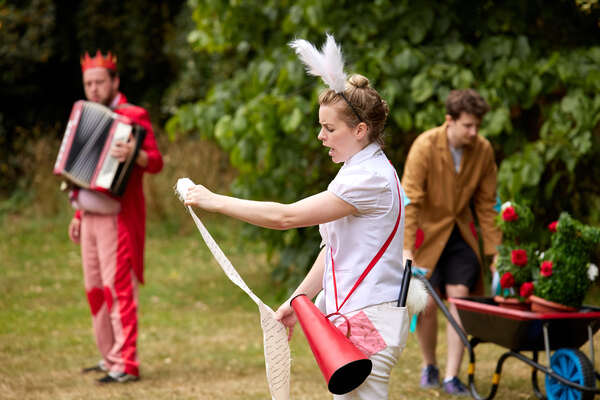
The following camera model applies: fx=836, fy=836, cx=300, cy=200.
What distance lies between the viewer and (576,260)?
4559mm

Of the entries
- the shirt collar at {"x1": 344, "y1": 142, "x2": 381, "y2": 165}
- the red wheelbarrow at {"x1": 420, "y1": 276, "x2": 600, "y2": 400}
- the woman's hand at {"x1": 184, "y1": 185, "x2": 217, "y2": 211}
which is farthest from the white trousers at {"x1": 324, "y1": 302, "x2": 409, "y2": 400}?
the red wheelbarrow at {"x1": 420, "y1": 276, "x2": 600, "y2": 400}

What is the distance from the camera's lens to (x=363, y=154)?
292 centimetres

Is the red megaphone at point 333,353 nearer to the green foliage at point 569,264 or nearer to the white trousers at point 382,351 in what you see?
the white trousers at point 382,351

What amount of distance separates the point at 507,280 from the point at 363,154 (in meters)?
2.19

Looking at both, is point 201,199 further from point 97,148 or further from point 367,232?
Result: point 97,148

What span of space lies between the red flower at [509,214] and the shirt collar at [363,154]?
7.18 feet

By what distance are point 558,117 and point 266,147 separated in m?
2.59

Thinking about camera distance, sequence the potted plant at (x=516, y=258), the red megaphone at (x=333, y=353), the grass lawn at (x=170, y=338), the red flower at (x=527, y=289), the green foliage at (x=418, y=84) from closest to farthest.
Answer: the red megaphone at (x=333, y=353) → the red flower at (x=527, y=289) → the potted plant at (x=516, y=258) → the grass lawn at (x=170, y=338) → the green foliage at (x=418, y=84)

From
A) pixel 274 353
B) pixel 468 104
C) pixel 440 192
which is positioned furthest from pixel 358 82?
pixel 440 192

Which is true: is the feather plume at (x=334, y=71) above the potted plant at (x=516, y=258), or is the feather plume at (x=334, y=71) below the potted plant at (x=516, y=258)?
above

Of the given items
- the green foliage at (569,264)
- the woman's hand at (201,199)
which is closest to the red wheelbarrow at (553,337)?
the green foliage at (569,264)

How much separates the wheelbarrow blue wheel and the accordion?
3012 millimetres

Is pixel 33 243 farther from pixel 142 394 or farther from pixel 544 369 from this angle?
pixel 544 369

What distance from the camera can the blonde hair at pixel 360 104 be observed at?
9.50 ft
